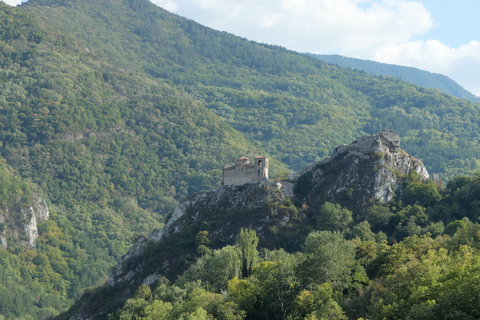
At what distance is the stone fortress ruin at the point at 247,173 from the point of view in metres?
109

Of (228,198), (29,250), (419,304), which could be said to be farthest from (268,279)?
(29,250)

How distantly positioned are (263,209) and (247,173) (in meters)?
7.73

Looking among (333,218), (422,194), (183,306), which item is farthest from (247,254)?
(422,194)

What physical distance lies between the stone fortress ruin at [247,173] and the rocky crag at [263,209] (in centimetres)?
130

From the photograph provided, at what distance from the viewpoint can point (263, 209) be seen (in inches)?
4104

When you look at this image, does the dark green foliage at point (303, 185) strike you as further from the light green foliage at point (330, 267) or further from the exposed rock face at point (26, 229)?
the exposed rock face at point (26, 229)

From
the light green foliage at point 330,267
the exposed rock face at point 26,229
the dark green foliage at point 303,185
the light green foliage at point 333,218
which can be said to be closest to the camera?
the light green foliage at point 330,267

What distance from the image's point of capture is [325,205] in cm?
10144

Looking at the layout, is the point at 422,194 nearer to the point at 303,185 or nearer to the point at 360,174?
the point at 360,174

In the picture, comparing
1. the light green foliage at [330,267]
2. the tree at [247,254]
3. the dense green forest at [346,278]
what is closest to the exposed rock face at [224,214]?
the dense green forest at [346,278]

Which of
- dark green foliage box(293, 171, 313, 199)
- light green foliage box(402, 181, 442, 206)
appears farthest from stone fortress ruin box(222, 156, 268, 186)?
light green foliage box(402, 181, 442, 206)

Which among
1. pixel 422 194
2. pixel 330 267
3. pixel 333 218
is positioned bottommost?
pixel 330 267

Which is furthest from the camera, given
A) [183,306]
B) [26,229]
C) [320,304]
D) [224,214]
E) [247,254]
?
[26,229]

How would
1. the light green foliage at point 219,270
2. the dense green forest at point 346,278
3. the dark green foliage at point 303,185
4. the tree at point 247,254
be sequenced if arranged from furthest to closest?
1. the dark green foliage at point 303,185
2. the tree at point 247,254
3. the light green foliage at point 219,270
4. the dense green forest at point 346,278
